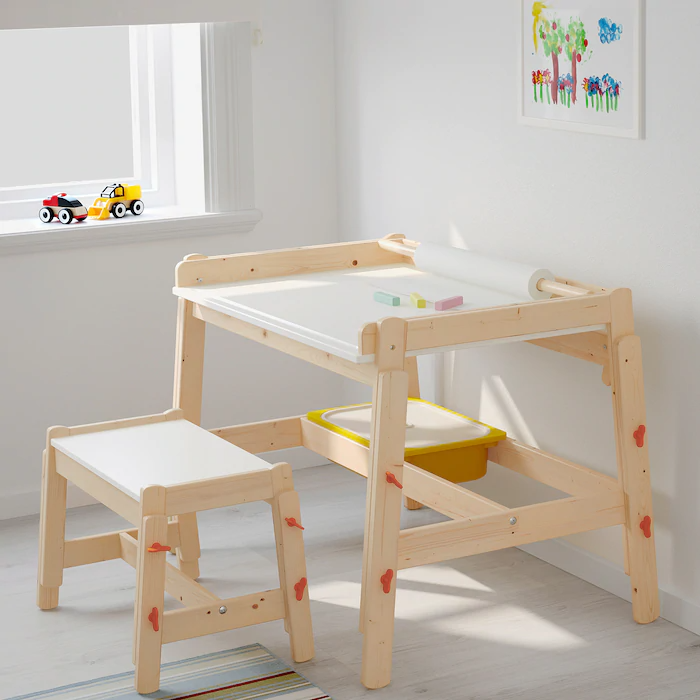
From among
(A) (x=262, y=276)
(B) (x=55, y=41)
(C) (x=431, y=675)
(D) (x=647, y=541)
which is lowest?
(C) (x=431, y=675)

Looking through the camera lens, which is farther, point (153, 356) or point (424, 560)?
point (153, 356)

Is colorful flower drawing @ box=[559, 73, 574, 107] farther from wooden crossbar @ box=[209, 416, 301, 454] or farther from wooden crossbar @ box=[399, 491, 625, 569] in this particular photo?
wooden crossbar @ box=[209, 416, 301, 454]

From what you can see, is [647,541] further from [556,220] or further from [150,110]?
[150,110]

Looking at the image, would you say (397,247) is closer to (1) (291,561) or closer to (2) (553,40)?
(2) (553,40)

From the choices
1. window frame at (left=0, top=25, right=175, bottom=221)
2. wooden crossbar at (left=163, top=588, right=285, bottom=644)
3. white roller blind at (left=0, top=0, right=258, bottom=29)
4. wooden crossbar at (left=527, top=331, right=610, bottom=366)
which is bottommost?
wooden crossbar at (left=163, top=588, right=285, bottom=644)

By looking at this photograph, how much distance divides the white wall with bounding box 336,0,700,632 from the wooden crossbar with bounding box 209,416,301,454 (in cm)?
51

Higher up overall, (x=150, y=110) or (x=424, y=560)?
(x=150, y=110)

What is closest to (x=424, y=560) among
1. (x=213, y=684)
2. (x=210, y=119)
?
(x=213, y=684)

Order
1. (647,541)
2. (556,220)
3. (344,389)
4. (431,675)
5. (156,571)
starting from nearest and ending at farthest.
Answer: (156,571)
(431,675)
(647,541)
(556,220)
(344,389)

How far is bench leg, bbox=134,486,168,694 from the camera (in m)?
2.15

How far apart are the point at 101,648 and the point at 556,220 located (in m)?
1.37

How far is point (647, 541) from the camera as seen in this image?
250cm

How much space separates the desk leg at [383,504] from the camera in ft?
7.17

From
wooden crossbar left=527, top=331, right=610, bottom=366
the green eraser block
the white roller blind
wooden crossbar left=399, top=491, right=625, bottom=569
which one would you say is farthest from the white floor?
the white roller blind
